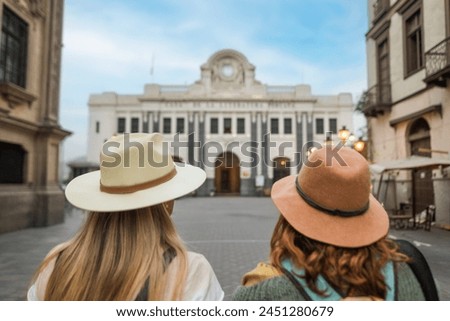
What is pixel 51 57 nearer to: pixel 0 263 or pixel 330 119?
pixel 0 263

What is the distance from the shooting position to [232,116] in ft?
105

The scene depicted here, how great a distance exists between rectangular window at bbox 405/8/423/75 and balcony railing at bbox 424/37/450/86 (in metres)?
0.31

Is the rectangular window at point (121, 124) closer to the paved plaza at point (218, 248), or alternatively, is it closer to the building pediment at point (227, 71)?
the building pediment at point (227, 71)

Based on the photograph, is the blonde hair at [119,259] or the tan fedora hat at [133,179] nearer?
the blonde hair at [119,259]

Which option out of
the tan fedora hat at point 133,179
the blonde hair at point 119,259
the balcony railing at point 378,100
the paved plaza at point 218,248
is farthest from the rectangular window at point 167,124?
the blonde hair at point 119,259

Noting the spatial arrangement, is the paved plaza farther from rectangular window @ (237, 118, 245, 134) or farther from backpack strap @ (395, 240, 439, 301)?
rectangular window @ (237, 118, 245, 134)

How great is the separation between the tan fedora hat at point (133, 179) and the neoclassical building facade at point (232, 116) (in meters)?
29.7

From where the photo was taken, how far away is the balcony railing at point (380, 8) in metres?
6.77

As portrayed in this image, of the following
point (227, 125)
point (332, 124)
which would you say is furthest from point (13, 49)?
point (332, 124)

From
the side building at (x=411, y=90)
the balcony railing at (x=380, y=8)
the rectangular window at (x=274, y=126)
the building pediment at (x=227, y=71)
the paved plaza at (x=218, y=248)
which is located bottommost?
the paved plaza at (x=218, y=248)

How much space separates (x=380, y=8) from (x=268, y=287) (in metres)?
7.83

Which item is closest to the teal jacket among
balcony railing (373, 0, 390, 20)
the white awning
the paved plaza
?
the paved plaza

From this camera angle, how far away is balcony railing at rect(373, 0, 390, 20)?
6.77 meters

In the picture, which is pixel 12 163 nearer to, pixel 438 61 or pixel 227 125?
pixel 438 61
